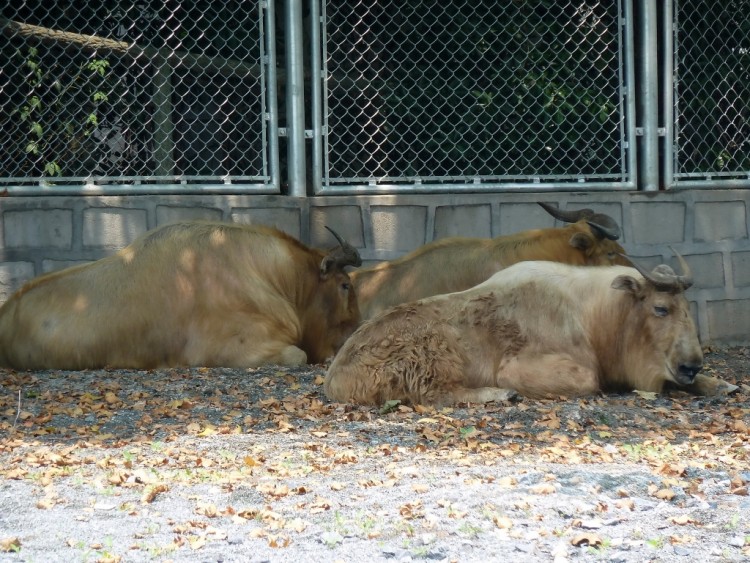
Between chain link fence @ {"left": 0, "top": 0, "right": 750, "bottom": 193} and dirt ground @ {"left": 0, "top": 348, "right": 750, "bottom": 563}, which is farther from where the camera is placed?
chain link fence @ {"left": 0, "top": 0, "right": 750, "bottom": 193}

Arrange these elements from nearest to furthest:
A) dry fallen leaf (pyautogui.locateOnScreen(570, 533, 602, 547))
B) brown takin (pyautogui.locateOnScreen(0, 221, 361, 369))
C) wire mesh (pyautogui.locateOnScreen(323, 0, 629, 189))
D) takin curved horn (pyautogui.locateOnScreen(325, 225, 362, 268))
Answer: dry fallen leaf (pyautogui.locateOnScreen(570, 533, 602, 547)), brown takin (pyautogui.locateOnScreen(0, 221, 361, 369)), takin curved horn (pyautogui.locateOnScreen(325, 225, 362, 268)), wire mesh (pyautogui.locateOnScreen(323, 0, 629, 189))

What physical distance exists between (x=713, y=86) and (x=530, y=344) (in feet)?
14.1

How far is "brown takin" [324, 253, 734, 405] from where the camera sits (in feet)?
21.1

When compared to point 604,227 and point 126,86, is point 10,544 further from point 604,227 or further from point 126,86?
point 126,86

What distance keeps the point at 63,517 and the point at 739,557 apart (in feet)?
7.43

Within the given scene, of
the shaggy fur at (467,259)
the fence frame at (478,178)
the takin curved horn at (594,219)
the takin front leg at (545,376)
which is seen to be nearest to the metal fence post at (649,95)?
the fence frame at (478,178)

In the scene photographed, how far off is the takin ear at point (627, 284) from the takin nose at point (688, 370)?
1.63 feet

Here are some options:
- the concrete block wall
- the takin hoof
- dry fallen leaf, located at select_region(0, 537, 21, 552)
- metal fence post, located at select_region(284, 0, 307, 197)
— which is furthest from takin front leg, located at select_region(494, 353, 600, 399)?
dry fallen leaf, located at select_region(0, 537, 21, 552)

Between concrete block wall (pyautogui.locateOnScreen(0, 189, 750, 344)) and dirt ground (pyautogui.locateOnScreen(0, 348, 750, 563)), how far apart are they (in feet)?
6.20

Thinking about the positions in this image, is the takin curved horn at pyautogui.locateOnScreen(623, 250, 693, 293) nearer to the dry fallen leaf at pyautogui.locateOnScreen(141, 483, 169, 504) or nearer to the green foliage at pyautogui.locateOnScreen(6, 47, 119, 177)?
the dry fallen leaf at pyautogui.locateOnScreen(141, 483, 169, 504)

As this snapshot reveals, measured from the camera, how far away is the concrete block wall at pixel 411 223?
8.55 metres

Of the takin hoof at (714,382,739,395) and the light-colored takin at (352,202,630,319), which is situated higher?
the light-colored takin at (352,202,630,319)

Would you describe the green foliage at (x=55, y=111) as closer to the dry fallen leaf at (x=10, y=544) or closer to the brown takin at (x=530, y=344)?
the brown takin at (x=530, y=344)

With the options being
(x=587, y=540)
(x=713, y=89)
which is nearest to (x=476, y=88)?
(x=713, y=89)
